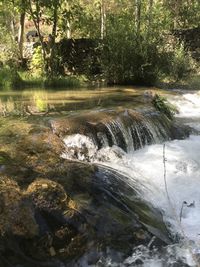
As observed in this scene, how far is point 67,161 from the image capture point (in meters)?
5.65

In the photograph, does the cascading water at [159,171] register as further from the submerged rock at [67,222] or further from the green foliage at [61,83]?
the green foliage at [61,83]

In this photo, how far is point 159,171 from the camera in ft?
22.7

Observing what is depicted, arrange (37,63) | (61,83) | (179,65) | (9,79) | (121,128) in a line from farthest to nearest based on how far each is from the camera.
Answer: (37,63) < (179,65) < (9,79) < (61,83) < (121,128)

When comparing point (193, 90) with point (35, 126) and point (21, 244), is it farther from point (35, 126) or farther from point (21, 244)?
point (21, 244)

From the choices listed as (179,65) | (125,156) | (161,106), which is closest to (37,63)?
(179,65)

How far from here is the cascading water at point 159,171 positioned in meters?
4.39

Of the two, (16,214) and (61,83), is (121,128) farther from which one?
(61,83)

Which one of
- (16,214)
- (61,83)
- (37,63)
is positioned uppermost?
(37,63)

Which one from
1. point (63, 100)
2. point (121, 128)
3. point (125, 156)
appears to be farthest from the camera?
point (63, 100)

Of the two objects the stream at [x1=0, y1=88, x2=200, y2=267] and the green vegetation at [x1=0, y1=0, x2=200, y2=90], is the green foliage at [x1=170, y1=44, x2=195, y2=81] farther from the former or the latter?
the stream at [x1=0, y1=88, x2=200, y2=267]

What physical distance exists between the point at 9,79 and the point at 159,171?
9.57 metres

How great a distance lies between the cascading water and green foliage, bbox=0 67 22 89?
733 cm

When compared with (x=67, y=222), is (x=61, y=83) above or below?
below

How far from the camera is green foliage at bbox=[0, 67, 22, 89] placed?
15133 millimetres
